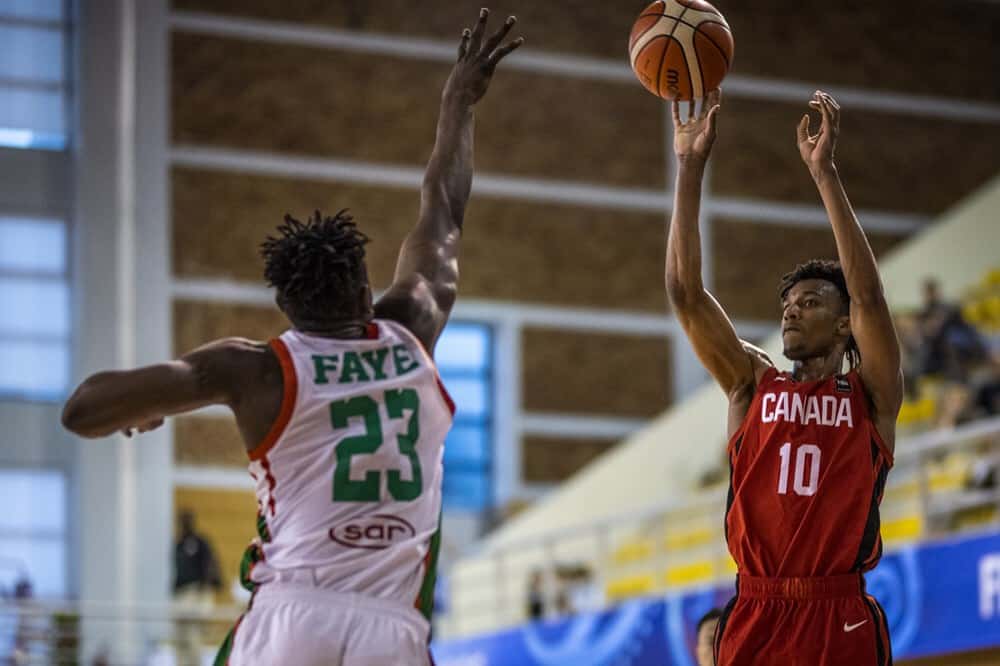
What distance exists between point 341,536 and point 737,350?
1.89 m

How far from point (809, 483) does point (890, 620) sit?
7.03 meters

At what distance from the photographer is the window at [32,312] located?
2088 centimetres

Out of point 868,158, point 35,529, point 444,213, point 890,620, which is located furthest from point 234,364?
point 868,158

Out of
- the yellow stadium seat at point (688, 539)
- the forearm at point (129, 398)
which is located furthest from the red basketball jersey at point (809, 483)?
the yellow stadium seat at point (688, 539)

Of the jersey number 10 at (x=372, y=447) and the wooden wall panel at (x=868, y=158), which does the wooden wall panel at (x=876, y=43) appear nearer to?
the wooden wall panel at (x=868, y=158)

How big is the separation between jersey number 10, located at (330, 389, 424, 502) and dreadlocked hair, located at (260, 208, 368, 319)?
0.25 m

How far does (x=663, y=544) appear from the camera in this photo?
17.0 meters

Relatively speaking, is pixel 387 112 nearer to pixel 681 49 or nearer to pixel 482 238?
pixel 482 238

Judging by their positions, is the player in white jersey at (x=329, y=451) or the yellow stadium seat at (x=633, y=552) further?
the yellow stadium seat at (x=633, y=552)

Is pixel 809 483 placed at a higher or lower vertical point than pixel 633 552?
lower

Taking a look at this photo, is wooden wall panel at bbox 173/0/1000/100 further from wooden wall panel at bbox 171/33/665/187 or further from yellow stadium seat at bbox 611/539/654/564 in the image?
→ yellow stadium seat at bbox 611/539/654/564

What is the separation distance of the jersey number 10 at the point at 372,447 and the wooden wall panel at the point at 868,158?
19.9 metres

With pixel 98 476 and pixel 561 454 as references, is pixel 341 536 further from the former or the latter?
pixel 561 454

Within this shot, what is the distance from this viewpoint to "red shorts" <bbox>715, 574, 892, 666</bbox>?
210 inches
